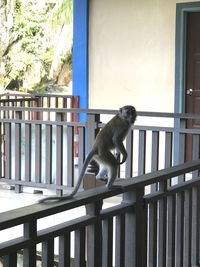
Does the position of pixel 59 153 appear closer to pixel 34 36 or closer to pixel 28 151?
pixel 28 151

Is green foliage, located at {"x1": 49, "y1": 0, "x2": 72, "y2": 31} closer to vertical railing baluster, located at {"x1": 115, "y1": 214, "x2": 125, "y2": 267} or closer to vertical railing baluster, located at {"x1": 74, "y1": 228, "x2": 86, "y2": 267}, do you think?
vertical railing baluster, located at {"x1": 115, "y1": 214, "x2": 125, "y2": 267}

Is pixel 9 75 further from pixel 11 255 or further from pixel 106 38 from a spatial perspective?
pixel 11 255

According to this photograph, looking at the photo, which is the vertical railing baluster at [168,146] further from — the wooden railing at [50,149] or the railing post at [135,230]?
the railing post at [135,230]

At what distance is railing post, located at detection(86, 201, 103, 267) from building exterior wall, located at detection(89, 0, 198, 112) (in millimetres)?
5021

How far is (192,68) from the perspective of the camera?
24.3 ft

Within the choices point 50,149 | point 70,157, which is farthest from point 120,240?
point 50,149

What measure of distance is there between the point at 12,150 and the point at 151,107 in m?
2.13

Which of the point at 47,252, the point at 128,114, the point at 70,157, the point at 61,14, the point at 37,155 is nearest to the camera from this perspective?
the point at 47,252

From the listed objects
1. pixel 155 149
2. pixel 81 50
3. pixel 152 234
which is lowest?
pixel 152 234

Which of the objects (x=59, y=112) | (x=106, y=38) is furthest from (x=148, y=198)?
(x=106, y=38)

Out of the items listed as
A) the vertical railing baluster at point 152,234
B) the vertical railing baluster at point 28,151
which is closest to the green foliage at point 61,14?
the vertical railing baluster at point 28,151

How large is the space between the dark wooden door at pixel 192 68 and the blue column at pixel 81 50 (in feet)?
5.14

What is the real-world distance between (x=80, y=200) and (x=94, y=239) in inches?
12.2

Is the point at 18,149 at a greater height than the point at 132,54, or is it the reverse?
the point at 132,54
